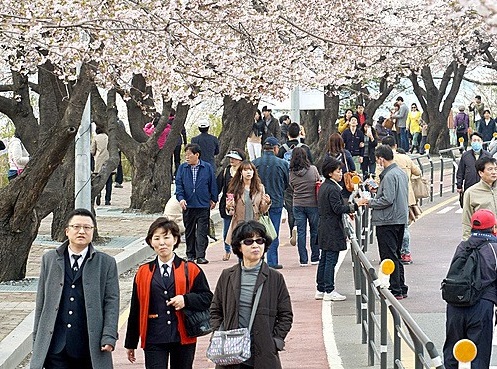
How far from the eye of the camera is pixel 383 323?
9.31m

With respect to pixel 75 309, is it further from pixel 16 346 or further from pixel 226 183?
pixel 226 183

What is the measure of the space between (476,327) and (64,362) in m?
3.19

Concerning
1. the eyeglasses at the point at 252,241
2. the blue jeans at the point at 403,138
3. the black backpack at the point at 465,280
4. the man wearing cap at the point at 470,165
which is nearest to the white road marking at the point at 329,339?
the black backpack at the point at 465,280

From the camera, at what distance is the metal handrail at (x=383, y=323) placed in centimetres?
721

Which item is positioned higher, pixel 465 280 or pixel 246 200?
pixel 246 200

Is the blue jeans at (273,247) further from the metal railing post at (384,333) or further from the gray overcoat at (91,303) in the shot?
the gray overcoat at (91,303)

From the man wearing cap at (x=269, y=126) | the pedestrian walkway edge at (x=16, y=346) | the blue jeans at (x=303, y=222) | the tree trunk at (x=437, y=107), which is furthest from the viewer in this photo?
the tree trunk at (x=437, y=107)

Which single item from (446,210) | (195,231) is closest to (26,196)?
(195,231)

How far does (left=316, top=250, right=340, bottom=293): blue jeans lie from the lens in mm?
13852

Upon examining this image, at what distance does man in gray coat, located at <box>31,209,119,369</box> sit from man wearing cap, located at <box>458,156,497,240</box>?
5.36 m

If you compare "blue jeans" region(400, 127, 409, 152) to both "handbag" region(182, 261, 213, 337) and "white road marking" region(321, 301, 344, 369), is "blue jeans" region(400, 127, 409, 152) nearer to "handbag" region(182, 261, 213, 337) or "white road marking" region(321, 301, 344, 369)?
"white road marking" region(321, 301, 344, 369)

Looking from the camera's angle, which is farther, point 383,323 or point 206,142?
point 206,142

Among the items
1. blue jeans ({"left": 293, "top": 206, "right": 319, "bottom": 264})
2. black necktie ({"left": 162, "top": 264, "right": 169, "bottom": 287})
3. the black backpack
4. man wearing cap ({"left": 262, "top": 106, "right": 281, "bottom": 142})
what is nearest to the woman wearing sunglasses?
black necktie ({"left": 162, "top": 264, "right": 169, "bottom": 287})

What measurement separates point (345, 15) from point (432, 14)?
22.7 ft
